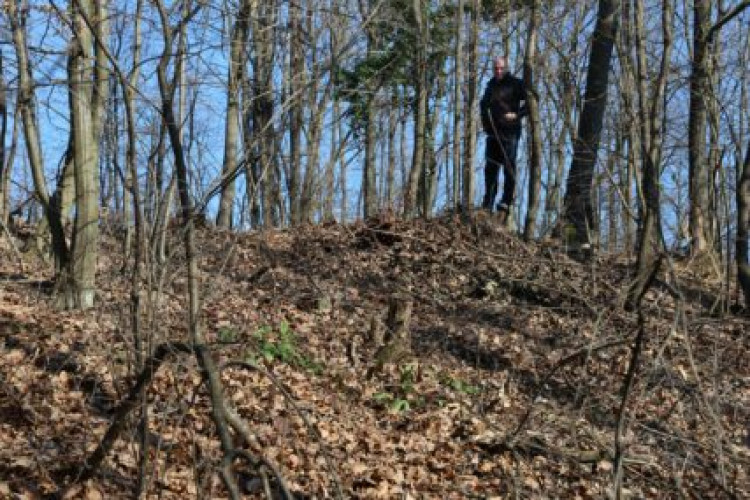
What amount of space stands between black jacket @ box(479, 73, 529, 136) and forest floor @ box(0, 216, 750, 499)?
129 centimetres

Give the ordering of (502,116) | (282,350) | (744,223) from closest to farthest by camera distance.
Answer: (282,350) → (744,223) → (502,116)

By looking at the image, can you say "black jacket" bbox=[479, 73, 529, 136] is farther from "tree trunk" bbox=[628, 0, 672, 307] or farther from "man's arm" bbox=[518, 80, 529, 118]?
"tree trunk" bbox=[628, 0, 672, 307]

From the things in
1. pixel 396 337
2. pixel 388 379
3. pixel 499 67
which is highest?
pixel 499 67

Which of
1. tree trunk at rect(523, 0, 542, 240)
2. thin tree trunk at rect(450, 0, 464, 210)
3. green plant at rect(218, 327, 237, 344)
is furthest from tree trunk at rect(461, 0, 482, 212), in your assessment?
green plant at rect(218, 327, 237, 344)

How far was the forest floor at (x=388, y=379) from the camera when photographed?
452 centimetres

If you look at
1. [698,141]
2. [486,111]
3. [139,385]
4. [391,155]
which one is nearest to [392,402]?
[139,385]

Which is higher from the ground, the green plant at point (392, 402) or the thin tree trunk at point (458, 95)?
the thin tree trunk at point (458, 95)

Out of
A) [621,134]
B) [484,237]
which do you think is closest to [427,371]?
[484,237]

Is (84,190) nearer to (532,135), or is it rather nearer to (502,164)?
(502,164)

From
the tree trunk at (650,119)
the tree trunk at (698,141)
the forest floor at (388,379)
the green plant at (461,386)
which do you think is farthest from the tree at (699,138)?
the green plant at (461,386)

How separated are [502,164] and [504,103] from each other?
0.79 m

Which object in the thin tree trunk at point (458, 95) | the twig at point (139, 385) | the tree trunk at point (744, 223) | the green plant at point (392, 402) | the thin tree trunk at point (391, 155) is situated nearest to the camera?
the twig at point (139, 385)

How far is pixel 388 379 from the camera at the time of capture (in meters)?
7.50

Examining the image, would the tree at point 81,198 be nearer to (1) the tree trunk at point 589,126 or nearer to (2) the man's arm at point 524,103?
(2) the man's arm at point 524,103
